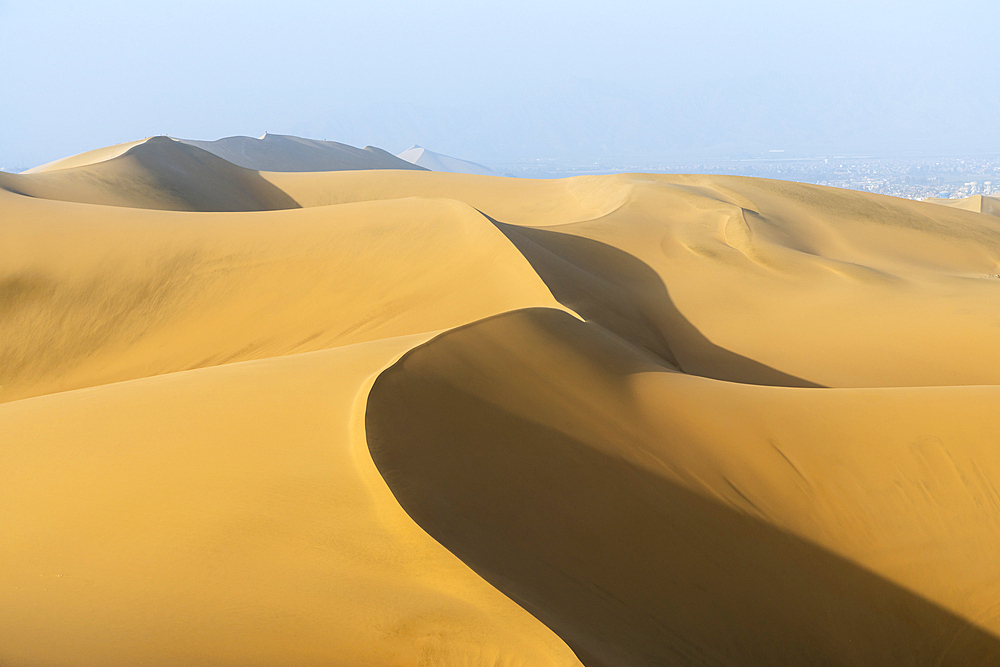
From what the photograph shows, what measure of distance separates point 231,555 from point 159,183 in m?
21.8

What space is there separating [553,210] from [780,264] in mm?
10604

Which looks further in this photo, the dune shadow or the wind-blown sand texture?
the dune shadow

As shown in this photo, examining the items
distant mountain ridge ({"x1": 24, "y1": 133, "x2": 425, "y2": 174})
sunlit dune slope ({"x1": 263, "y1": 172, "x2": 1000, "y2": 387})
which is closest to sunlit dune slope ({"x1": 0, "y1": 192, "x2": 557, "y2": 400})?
sunlit dune slope ({"x1": 263, "y1": 172, "x2": 1000, "y2": 387})

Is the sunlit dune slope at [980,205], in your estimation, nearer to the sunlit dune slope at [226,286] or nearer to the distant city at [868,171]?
the sunlit dune slope at [226,286]

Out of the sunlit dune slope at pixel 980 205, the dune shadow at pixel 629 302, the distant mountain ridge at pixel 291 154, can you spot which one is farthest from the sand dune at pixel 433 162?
the dune shadow at pixel 629 302

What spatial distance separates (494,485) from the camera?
4340mm

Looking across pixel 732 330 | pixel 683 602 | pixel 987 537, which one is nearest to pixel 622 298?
pixel 732 330

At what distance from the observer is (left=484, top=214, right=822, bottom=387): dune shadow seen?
1004 cm

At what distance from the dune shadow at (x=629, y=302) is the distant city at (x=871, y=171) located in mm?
91168

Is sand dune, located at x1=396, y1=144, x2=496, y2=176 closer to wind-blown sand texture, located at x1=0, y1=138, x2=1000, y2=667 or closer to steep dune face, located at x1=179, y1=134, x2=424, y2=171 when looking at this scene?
steep dune face, located at x1=179, y1=134, x2=424, y2=171

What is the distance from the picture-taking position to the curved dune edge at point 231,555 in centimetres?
286

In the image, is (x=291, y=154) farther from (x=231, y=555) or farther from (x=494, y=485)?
(x=231, y=555)

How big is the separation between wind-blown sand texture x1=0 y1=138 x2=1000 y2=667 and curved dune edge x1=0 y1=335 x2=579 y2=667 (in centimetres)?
1

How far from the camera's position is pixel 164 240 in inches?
504
